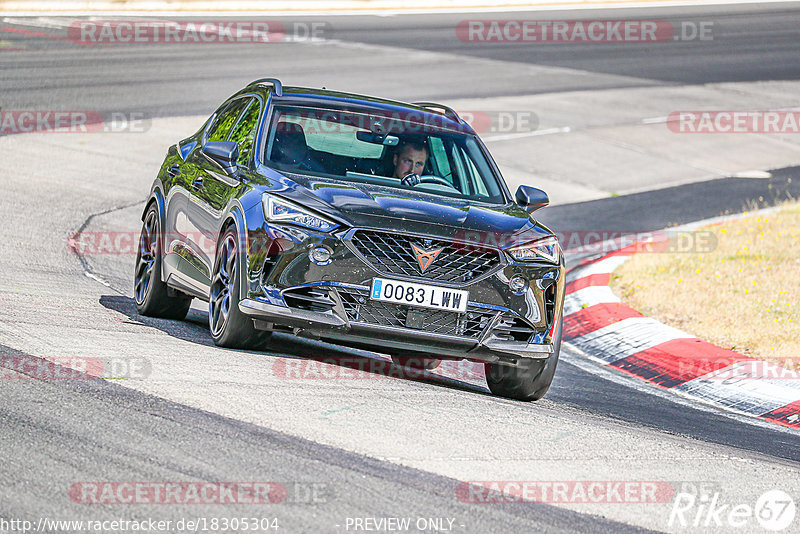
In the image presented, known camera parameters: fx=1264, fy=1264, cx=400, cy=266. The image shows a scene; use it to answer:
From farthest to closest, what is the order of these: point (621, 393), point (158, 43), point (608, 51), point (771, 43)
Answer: point (771, 43) → point (608, 51) → point (158, 43) → point (621, 393)

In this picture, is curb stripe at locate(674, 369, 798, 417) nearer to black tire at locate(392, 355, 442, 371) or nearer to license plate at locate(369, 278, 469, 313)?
black tire at locate(392, 355, 442, 371)

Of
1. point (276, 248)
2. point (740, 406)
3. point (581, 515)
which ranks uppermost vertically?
point (276, 248)

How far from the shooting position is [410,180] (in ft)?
27.0

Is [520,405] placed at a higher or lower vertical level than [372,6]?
lower

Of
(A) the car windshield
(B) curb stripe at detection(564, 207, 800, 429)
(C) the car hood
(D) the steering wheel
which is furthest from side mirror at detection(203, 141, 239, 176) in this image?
(B) curb stripe at detection(564, 207, 800, 429)

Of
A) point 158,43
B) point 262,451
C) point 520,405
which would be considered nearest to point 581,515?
point 262,451

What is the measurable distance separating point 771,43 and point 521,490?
30040mm

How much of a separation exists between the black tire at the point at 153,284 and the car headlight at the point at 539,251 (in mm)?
2663

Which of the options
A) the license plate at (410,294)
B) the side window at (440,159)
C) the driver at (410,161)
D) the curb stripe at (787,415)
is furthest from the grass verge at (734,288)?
the license plate at (410,294)

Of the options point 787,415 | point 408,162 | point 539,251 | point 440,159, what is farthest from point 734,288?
point 539,251

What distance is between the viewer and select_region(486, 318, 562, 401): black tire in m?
7.74

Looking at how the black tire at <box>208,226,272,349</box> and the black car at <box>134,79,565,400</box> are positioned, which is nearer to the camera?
the black car at <box>134,79,565,400</box>

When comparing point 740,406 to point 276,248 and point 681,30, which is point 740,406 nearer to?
point 276,248

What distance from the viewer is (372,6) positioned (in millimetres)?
37031
